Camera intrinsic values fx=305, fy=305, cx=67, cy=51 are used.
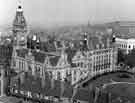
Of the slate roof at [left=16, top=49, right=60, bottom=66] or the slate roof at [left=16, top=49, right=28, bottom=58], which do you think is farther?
the slate roof at [left=16, top=49, right=28, bottom=58]

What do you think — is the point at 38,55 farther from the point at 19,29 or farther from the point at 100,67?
the point at 100,67

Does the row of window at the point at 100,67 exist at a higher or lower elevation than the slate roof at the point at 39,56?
lower

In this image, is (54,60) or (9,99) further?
(54,60)

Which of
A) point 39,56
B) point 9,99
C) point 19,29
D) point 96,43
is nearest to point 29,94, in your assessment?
point 9,99

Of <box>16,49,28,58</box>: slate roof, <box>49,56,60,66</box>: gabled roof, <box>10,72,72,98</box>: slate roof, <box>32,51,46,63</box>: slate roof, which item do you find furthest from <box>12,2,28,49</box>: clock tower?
<box>10,72,72,98</box>: slate roof

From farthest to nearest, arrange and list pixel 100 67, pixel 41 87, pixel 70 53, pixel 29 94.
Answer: pixel 100 67 < pixel 70 53 < pixel 41 87 < pixel 29 94

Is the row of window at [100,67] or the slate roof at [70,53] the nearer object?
the slate roof at [70,53]

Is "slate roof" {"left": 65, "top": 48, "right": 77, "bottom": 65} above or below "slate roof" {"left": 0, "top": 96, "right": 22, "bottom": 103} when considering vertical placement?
above

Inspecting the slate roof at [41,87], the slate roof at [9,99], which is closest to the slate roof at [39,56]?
the slate roof at [41,87]

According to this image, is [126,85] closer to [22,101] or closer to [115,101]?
[115,101]

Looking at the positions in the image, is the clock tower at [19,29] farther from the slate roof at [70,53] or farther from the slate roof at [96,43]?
the slate roof at [96,43]

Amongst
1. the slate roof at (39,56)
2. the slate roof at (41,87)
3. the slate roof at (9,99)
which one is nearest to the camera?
the slate roof at (9,99)

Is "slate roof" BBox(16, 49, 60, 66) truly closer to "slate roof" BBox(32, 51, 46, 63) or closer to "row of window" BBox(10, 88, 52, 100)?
"slate roof" BBox(32, 51, 46, 63)
